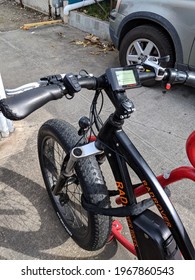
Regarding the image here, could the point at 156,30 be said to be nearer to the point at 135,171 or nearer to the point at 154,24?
the point at 154,24

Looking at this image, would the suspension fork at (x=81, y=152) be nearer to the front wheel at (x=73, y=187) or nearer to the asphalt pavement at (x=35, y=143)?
Answer: the front wheel at (x=73, y=187)

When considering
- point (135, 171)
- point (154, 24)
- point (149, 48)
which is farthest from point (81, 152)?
point (154, 24)

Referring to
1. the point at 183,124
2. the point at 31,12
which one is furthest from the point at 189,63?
the point at 31,12

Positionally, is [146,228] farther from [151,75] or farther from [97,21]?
[97,21]

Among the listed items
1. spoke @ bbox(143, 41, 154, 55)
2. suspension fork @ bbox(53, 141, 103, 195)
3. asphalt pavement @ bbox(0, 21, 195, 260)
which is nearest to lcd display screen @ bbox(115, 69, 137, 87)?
suspension fork @ bbox(53, 141, 103, 195)

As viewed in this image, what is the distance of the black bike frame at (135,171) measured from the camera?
3.93ft

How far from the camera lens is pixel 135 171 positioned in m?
1.24

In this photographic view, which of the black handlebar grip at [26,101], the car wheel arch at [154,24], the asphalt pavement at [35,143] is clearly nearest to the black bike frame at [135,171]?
the black handlebar grip at [26,101]

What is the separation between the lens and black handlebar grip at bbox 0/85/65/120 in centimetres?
100

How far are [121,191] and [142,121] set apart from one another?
1.94 metres

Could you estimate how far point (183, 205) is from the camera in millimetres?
2316

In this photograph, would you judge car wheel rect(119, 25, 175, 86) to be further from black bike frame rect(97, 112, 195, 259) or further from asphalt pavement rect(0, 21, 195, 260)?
black bike frame rect(97, 112, 195, 259)

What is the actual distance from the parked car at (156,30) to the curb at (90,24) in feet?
4.00

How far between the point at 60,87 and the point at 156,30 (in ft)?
9.49
